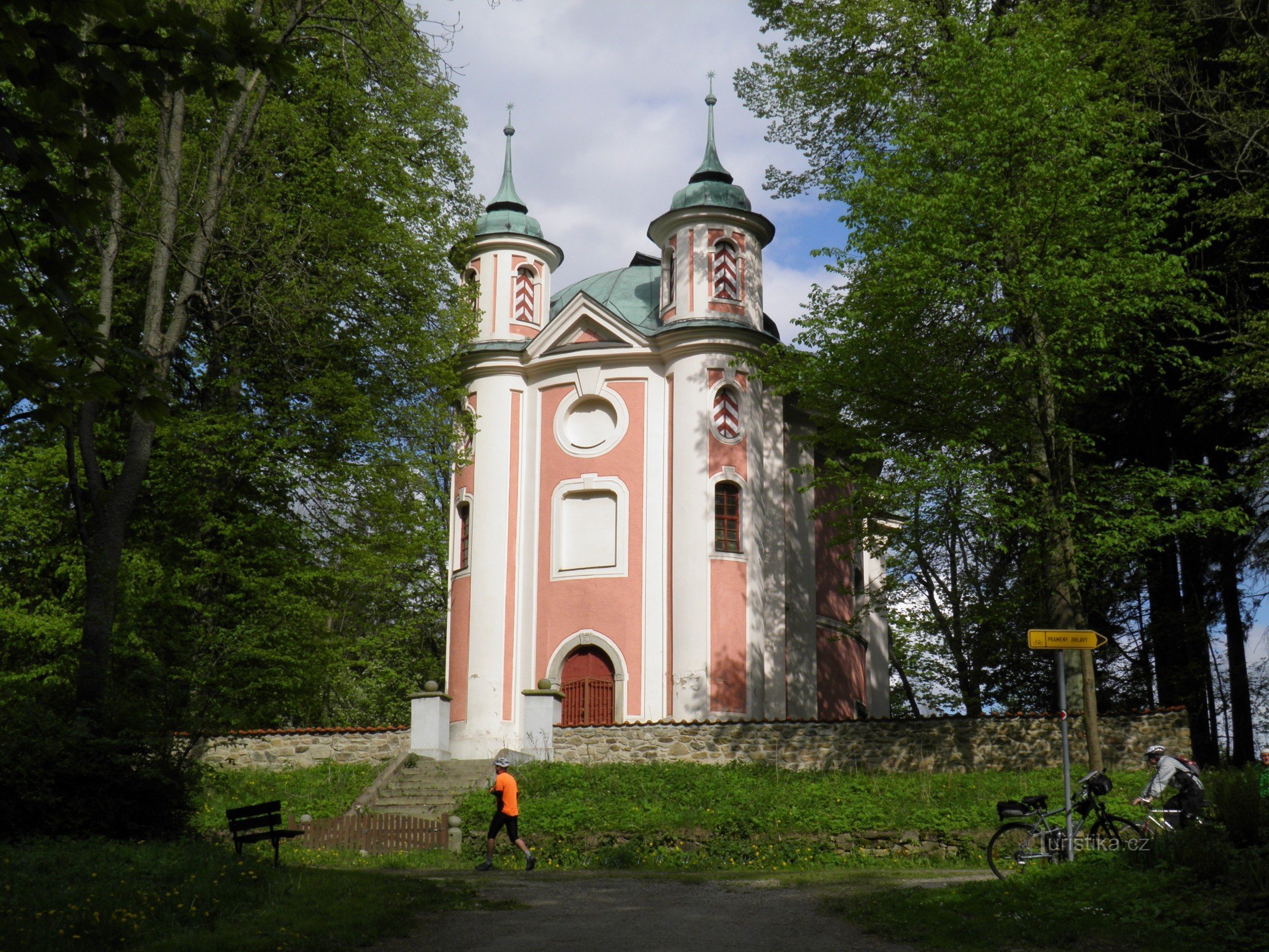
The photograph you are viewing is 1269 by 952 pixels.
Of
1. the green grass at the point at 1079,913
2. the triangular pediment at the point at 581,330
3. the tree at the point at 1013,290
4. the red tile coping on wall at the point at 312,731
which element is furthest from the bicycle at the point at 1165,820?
the triangular pediment at the point at 581,330

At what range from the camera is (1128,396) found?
77.1 ft

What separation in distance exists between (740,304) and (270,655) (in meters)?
12.3

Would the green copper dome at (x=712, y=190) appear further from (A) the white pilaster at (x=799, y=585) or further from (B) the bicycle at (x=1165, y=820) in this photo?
(B) the bicycle at (x=1165, y=820)

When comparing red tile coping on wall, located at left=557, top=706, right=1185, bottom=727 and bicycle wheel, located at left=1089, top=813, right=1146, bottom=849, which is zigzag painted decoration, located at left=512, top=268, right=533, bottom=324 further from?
bicycle wheel, located at left=1089, top=813, right=1146, bottom=849

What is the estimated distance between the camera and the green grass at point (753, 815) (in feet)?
45.8

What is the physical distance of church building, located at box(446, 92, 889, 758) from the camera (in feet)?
78.8

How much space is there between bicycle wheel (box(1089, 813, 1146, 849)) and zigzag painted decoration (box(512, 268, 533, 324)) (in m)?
18.9

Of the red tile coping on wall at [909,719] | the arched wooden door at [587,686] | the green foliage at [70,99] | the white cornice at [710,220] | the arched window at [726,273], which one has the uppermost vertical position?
the white cornice at [710,220]

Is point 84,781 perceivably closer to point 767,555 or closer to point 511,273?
point 767,555

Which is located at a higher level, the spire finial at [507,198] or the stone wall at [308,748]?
the spire finial at [507,198]

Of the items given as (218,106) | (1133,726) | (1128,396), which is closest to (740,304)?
(1128,396)

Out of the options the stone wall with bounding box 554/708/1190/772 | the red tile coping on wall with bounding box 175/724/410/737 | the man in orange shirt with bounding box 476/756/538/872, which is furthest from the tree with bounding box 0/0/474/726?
the stone wall with bounding box 554/708/1190/772

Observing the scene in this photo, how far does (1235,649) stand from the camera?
22.9 metres

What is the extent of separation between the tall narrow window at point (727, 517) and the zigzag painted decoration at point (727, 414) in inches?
41.3
